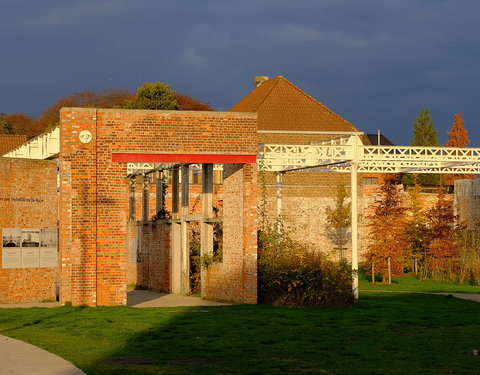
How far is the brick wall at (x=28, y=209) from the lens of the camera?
981 inches

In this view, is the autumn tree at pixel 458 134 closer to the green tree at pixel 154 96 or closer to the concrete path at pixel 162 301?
the green tree at pixel 154 96

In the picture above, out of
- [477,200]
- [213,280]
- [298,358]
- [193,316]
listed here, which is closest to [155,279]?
[213,280]

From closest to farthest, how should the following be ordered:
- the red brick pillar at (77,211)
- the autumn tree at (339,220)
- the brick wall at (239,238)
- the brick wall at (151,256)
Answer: the red brick pillar at (77,211) < the brick wall at (239,238) < the brick wall at (151,256) < the autumn tree at (339,220)

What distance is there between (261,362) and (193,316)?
7.17 m

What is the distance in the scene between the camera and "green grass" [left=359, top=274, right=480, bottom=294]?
33.6 m

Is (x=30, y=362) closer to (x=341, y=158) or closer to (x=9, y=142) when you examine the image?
(x=341, y=158)

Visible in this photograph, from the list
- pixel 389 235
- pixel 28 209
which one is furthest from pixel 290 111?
pixel 28 209

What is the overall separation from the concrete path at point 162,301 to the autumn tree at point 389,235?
1209cm

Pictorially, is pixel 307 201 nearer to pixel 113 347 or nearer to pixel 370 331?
pixel 370 331

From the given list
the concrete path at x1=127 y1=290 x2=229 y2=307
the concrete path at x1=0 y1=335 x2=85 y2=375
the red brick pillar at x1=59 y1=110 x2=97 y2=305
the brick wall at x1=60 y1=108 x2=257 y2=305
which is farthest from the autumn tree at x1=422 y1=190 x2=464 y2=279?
the concrete path at x1=0 y1=335 x2=85 y2=375

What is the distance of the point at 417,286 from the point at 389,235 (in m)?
3.44

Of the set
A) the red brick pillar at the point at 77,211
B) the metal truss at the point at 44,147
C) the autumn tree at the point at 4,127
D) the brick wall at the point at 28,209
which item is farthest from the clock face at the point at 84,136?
the autumn tree at the point at 4,127

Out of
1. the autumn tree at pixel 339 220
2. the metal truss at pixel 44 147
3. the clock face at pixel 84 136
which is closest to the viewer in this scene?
the clock face at pixel 84 136

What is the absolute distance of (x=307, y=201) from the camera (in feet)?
171
